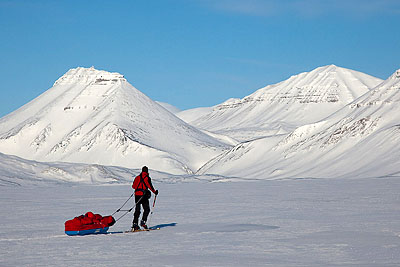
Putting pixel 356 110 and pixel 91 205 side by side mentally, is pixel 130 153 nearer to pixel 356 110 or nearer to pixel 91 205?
pixel 356 110

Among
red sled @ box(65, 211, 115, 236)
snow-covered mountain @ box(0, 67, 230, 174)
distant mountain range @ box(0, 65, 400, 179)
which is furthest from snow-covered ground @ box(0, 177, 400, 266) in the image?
snow-covered mountain @ box(0, 67, 230, 174)

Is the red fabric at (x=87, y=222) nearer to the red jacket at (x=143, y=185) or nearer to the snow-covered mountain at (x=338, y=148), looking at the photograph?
the red jacket at (x=143, y=185)

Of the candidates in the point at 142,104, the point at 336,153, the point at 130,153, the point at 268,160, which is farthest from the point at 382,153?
the point at 142,104

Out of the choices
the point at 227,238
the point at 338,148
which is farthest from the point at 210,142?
the point at 227,238

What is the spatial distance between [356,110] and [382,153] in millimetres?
32917

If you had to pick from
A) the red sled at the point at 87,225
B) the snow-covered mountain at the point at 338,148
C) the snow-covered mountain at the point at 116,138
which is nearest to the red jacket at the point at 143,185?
the red sled at the point at 87,225

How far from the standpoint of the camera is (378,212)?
782 inches

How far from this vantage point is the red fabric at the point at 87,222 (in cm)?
1585

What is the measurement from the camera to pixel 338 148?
109750 mm

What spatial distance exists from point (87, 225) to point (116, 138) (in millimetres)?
150742

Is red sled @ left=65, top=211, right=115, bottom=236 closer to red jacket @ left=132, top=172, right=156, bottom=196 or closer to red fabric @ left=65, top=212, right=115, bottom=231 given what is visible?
red fabric @ left=65, top=212, right=115, bottom=231

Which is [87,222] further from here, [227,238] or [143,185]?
[227,238]

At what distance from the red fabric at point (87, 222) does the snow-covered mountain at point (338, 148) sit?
7082 centimetres

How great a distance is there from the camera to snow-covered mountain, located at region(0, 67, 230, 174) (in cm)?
15688
